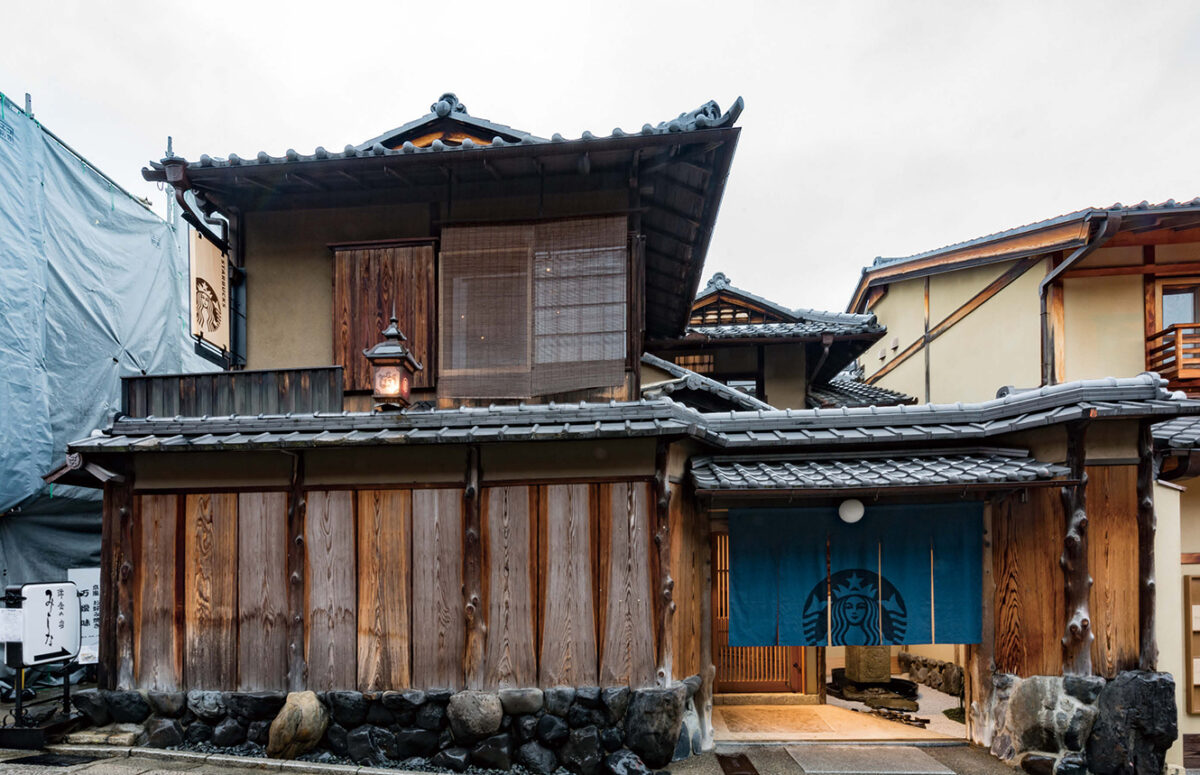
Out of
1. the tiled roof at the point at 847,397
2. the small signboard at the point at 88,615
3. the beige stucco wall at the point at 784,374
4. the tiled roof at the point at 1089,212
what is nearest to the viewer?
the small signboard at the point at 88,615

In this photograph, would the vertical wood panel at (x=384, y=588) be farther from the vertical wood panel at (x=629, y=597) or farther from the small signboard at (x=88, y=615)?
the small signboard at (x=88, y=615)

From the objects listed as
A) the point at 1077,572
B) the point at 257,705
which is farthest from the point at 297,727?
the point at 1077,572

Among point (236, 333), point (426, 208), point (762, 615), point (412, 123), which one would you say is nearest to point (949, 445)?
point (762, 615)

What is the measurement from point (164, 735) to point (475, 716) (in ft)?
13.8

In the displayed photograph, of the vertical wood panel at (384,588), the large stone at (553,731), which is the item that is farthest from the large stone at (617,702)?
the vertical wood panel at (384,588)

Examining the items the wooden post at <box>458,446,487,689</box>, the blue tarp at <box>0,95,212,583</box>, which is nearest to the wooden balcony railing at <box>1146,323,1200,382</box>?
the wooden post at <box>458,446,487,689</box>

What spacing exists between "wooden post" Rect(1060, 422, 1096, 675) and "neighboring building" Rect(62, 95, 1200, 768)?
5cm

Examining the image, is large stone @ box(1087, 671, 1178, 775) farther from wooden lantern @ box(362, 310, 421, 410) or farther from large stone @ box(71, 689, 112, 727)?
large stone @ box(71, 689, 112, 727)

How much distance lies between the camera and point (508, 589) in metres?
7.30

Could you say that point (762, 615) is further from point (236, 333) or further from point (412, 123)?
point (412, 123)

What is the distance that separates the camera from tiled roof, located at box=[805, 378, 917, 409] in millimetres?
14961

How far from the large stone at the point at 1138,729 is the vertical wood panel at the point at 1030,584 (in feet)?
2.26

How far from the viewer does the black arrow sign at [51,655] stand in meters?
7.59

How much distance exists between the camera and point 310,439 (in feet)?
22.9
